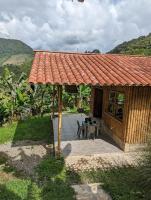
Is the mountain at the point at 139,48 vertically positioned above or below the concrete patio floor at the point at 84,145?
above

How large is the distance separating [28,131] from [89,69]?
721 cm

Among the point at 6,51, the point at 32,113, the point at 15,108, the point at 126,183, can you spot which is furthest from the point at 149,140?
the point at 6,51

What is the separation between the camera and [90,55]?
14.4 meters

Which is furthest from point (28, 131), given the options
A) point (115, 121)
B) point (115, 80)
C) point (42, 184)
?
point (42, 184)

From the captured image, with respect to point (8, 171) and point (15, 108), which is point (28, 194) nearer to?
point (8, 171)

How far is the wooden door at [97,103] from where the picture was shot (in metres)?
16.5

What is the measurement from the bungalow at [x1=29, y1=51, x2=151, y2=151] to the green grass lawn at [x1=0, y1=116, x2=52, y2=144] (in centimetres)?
407

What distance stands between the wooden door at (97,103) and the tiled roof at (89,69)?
2818 mm

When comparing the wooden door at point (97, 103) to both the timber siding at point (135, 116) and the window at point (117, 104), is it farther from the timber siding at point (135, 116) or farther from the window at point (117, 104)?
the timber siding at point (135, 116)

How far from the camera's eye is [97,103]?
16.7 meters

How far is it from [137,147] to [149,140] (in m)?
3.51

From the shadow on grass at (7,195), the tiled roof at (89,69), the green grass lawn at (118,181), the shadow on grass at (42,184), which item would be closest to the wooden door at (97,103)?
the tiled roof at (89,69)

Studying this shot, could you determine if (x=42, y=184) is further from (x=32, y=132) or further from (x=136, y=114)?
(x=32, y=132)

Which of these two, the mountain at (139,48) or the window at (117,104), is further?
the mountain at (139,48)
